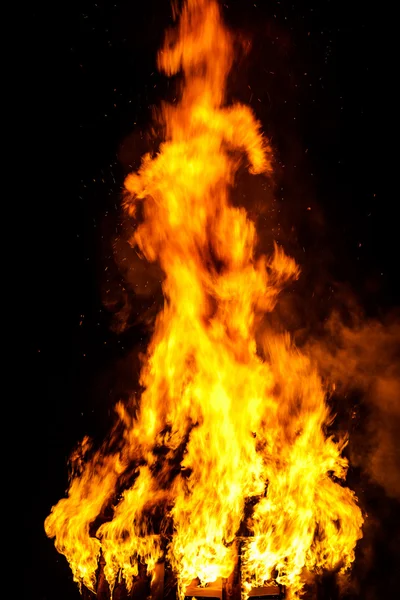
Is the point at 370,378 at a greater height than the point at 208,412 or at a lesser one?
greater

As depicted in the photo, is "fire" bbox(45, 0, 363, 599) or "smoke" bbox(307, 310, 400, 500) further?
"smoke" bbox(307, 310, 400, 500)

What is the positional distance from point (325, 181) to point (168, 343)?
9.42 feet

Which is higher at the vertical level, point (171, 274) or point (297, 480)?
point (171, 274)

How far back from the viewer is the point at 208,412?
5035 mm

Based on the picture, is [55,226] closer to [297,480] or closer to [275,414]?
[275,414]

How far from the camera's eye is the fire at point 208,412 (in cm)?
414

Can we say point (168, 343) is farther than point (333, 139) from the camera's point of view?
No

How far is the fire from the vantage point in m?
4.14

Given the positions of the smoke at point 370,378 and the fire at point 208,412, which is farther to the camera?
the smoke at point 370,378

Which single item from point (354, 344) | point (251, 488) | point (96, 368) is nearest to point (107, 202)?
point (96, 368)

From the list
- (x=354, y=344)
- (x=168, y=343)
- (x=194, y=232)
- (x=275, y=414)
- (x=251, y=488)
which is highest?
(x=194, y=232)

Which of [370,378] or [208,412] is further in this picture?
[370,378]

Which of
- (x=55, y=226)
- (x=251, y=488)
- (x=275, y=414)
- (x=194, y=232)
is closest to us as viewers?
(x=251, y=488)

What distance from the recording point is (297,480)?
14.8ft
